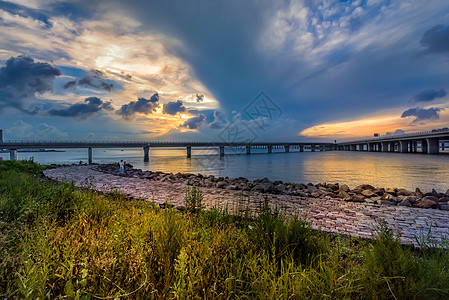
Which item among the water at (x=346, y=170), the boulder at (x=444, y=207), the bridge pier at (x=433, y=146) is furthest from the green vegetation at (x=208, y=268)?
the bridge pier at (x=433, y=146)

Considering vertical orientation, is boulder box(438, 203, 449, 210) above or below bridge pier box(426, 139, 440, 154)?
below

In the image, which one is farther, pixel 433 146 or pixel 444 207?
pixel 433 146

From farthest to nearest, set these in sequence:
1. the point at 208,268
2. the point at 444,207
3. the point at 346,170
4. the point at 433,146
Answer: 1. the point at 433,146
2. the point at 346,170
3. the point at 444,207
4. the point at 208,268

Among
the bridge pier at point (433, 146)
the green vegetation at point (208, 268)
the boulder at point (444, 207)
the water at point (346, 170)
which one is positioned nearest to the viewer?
the green vegetation at point (208, 268)

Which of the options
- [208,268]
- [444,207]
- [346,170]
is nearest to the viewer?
[208,268]

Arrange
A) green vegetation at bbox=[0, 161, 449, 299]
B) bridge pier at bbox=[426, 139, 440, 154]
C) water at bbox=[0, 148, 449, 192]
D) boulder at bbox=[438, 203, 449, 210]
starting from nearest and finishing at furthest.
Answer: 1. green vegetation at bbox=[0, 161, 449, 299]
2. boulder at bbox=[438, 203, 449, 210]
3. water at bbox=[0, 148, 449, 192]
4. bridge pier at bbox=[426, 139, 440, 154]

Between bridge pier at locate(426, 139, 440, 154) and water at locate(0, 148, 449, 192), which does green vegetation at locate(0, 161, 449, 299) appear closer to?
water at locate(0, 148, 449, 192)

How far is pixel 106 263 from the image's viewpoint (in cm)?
284

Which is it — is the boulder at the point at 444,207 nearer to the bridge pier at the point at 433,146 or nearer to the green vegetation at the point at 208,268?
the green vegetation at the point at 208,268

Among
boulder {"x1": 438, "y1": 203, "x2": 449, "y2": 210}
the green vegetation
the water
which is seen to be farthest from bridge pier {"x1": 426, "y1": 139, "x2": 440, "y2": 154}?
the green vegetation

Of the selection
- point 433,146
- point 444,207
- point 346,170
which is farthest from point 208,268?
point 433,146

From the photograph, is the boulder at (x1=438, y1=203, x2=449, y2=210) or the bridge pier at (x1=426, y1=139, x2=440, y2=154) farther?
the bridge pier at (x1=426, y1=139, x2=440, y2=154)

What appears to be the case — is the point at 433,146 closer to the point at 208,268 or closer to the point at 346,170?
the point at 346,170

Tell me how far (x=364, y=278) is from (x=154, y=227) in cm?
338
